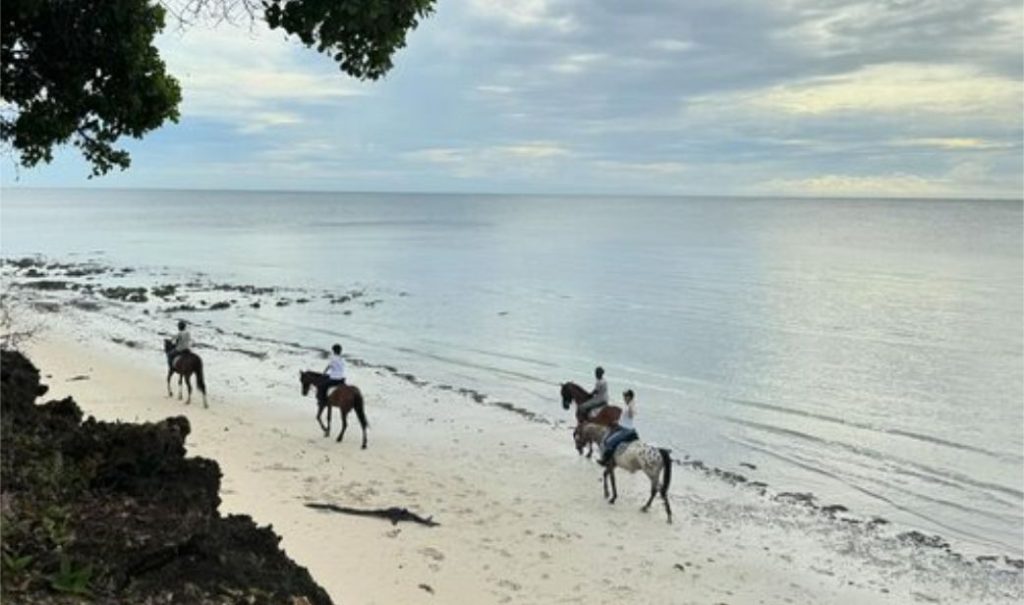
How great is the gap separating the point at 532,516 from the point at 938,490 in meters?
10.8

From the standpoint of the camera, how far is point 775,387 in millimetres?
32094

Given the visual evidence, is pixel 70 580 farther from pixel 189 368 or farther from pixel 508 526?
pixel 189 368

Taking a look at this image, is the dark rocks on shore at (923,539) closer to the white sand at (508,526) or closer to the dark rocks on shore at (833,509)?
the white sand at (508,526)

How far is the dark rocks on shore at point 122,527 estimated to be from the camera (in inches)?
250

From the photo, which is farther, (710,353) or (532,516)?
(710,353)

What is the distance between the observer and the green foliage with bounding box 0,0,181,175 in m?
9.30

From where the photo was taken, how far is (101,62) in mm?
9703

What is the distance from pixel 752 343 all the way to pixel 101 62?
116 feet

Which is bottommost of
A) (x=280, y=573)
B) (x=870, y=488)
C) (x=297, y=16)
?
(x=870, y=488)

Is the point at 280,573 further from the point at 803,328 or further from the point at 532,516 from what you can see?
the point at 803,328

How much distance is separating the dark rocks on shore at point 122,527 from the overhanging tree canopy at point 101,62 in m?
3.33

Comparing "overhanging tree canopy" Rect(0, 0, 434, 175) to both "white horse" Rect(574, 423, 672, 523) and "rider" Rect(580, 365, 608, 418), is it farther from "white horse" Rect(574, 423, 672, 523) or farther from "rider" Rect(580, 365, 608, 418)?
"rider" Rect(580, 365, 608, 418)

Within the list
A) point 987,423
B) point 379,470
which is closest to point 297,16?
point 379,470

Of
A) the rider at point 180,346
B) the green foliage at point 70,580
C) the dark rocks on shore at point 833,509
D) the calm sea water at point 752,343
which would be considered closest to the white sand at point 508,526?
the dark rocks on shore at point 833,509
